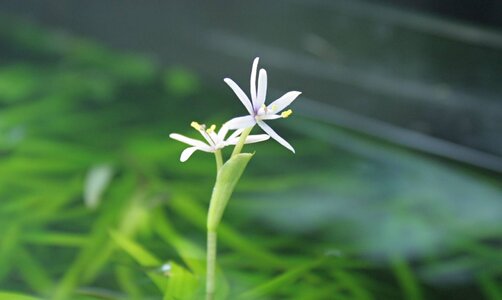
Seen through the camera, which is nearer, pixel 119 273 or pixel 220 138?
pixel 220 138

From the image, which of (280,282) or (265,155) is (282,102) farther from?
(265,155)

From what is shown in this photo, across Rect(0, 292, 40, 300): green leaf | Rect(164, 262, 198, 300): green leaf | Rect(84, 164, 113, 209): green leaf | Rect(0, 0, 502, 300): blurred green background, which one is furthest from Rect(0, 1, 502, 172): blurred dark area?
Rect(0, 292, 40, 300): green leaf

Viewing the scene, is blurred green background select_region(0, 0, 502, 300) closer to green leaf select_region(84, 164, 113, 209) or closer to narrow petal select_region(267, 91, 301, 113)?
green leaf select_region(84, 164, 113, 209)

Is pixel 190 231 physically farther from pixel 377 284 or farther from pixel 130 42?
pixel 130 42

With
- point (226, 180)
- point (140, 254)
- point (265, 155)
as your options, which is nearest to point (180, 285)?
point (140, 254)

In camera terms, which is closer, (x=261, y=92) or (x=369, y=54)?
(x=261, y=92)

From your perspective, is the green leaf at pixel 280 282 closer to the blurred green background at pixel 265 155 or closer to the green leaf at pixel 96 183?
the blurred green background at pixel 265 155

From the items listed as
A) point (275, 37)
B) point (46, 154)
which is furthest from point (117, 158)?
point (275, 37)
